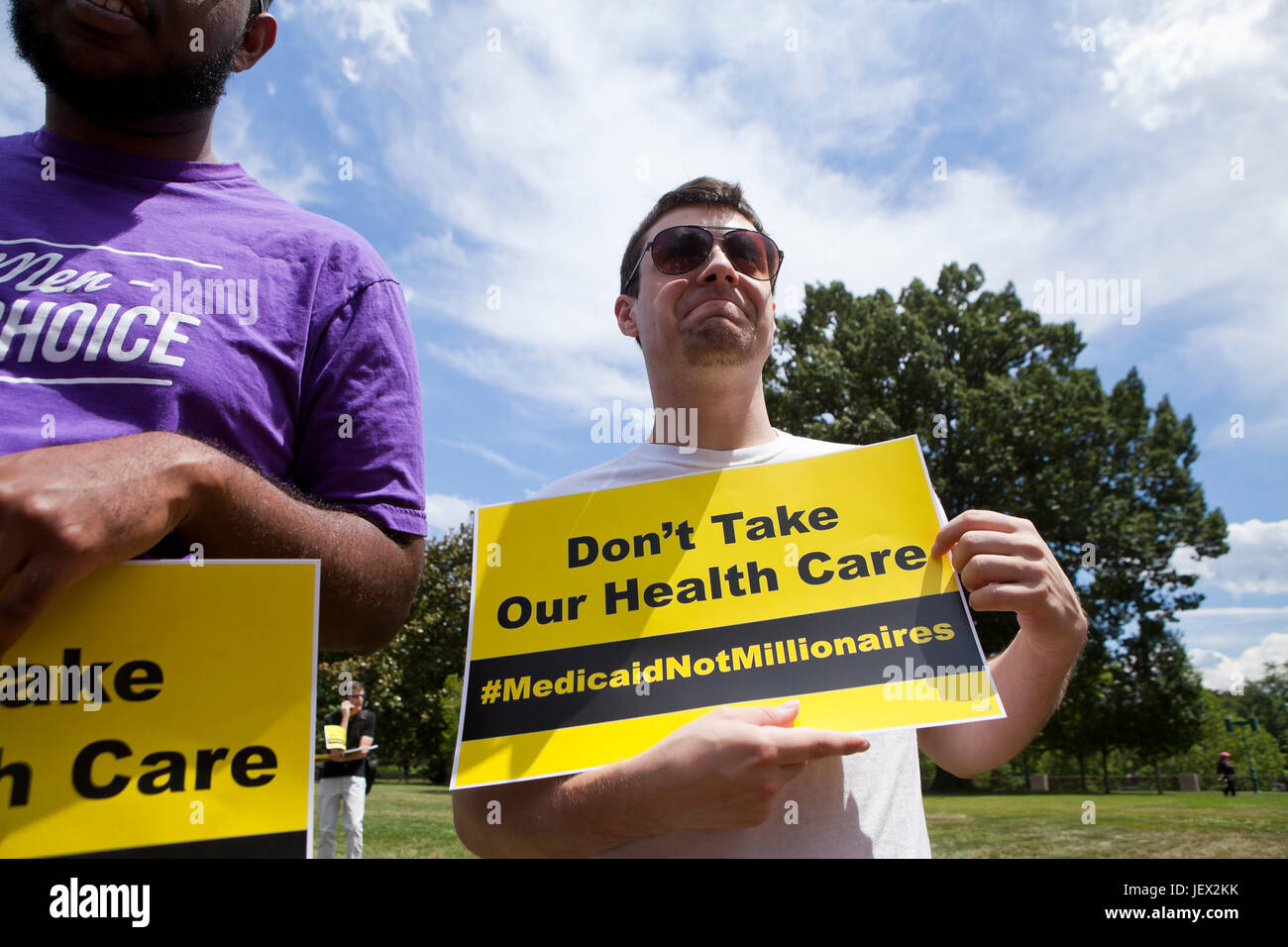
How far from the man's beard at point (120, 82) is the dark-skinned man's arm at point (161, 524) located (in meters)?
0.82

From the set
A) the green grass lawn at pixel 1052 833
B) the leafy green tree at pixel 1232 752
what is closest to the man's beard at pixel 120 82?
the green grass lawn at pixel 1052 833

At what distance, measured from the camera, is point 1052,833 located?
11180 millimetres

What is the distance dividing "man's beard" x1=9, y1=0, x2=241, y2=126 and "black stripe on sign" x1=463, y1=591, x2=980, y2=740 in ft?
4.04

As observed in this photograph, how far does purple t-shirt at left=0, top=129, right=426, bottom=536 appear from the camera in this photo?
1.19m

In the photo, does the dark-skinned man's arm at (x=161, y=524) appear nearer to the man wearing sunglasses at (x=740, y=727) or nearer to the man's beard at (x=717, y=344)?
the man wearing sunglasses at (x=740, y=727)

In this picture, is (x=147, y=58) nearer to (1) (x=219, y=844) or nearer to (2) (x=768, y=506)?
(1) (x=219, y=844)

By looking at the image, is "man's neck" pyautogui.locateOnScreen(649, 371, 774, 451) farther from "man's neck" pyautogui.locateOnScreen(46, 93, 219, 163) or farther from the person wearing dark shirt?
the person wearing dark shirt

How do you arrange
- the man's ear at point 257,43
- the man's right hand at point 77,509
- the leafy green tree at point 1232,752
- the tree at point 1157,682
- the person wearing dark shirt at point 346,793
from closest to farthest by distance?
the man's right hand at point 77,509
the man's ear at point 257,43
the person wearing dark shirt at point 346,793
the tree at point 1157,682
the leafy green tree at point 1232,752

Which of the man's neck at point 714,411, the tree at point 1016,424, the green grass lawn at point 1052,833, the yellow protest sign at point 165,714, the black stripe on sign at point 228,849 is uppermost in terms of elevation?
the tree at point 1016,424

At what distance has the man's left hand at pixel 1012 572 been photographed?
144cm

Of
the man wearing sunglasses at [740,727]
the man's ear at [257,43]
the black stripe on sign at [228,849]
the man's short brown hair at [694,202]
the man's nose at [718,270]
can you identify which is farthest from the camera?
the man's short brown hair at [694,202]

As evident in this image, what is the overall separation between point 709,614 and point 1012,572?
0.58 metres

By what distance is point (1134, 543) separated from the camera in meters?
24.5
